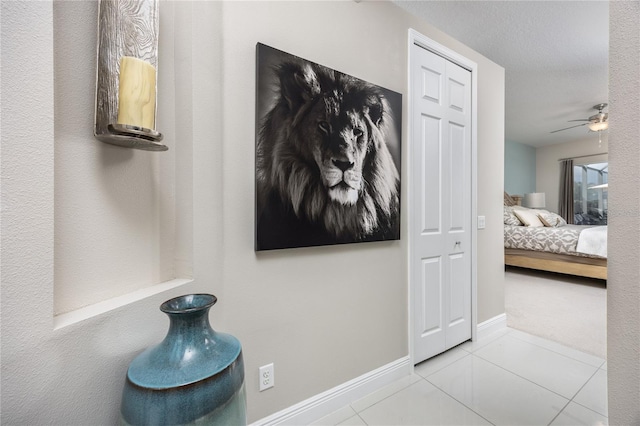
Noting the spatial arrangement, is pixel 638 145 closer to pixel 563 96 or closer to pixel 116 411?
pixel 116 411

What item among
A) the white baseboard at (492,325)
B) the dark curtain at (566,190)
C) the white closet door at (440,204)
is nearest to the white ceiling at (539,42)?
the white closet door at (440,204)

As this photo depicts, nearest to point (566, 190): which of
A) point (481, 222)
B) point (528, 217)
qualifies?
point (528, 217)

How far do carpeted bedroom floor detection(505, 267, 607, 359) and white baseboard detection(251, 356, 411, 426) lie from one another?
1616 mm

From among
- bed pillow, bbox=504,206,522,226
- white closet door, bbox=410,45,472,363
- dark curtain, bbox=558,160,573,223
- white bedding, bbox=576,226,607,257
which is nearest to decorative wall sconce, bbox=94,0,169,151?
white closet door, bbox=410,45,472,363

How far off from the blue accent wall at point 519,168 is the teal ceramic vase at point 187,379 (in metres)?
7.51

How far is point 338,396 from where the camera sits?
1551 millimetres

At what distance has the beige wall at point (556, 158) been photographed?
6386mm

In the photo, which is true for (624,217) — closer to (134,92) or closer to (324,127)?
(324,127)

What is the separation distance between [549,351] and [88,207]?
3.08m

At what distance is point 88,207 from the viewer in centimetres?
82

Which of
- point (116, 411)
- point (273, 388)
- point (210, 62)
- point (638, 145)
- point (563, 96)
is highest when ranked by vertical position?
point (563, 96)

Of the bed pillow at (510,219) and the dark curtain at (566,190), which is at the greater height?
the dark curtain at (566,190)

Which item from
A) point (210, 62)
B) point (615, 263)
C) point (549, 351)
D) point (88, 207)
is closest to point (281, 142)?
point (210, 62)

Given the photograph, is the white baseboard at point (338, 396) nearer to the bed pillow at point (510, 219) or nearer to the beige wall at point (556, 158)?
the bed pillow at point (510, 219)
